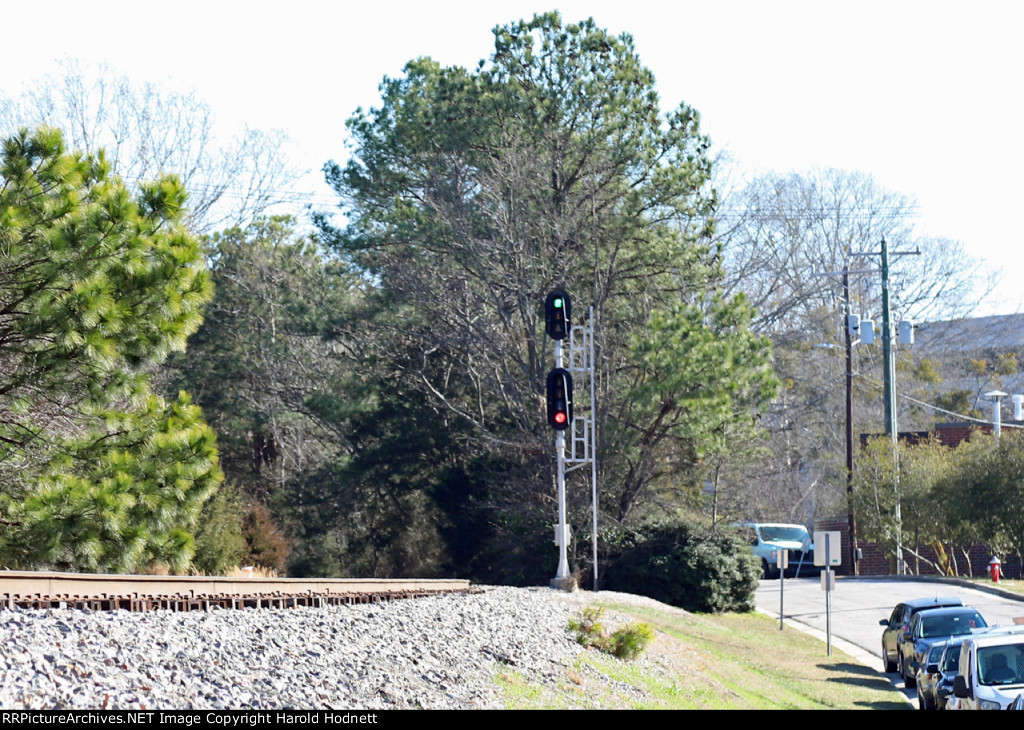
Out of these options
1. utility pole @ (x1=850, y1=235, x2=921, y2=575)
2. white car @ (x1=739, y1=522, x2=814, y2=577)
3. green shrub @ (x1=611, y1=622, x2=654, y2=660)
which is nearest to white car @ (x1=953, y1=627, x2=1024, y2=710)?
green shrub @ (x1=611, y1=622, x2=654, y2=660)

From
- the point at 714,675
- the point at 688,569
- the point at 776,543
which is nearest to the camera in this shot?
the point at 714,675

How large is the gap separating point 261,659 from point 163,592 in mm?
2448

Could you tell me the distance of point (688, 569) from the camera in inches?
1086

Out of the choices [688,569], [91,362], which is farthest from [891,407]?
[91,362]

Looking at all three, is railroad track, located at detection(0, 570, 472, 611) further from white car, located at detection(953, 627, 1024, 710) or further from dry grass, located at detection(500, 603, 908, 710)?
white car, located at detection(953, 627, 1024, 710)

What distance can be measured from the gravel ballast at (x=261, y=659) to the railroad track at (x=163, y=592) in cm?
42

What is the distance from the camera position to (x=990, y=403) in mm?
65625

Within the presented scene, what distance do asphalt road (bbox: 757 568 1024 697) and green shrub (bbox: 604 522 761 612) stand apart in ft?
4.61

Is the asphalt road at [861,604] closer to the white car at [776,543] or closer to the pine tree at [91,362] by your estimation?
the white car at [776,543]

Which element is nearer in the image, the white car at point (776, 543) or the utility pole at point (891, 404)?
the white car at point (776, 543)

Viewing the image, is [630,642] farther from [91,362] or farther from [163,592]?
[91,362]

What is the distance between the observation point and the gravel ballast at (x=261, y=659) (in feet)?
24.3

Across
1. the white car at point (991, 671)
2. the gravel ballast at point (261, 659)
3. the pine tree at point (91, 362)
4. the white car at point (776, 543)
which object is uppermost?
the pine tree at point (91, 362)

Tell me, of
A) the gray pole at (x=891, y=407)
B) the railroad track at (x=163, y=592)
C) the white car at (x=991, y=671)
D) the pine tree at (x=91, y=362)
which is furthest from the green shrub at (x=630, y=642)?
the gray pole at (x=891, y=407)
